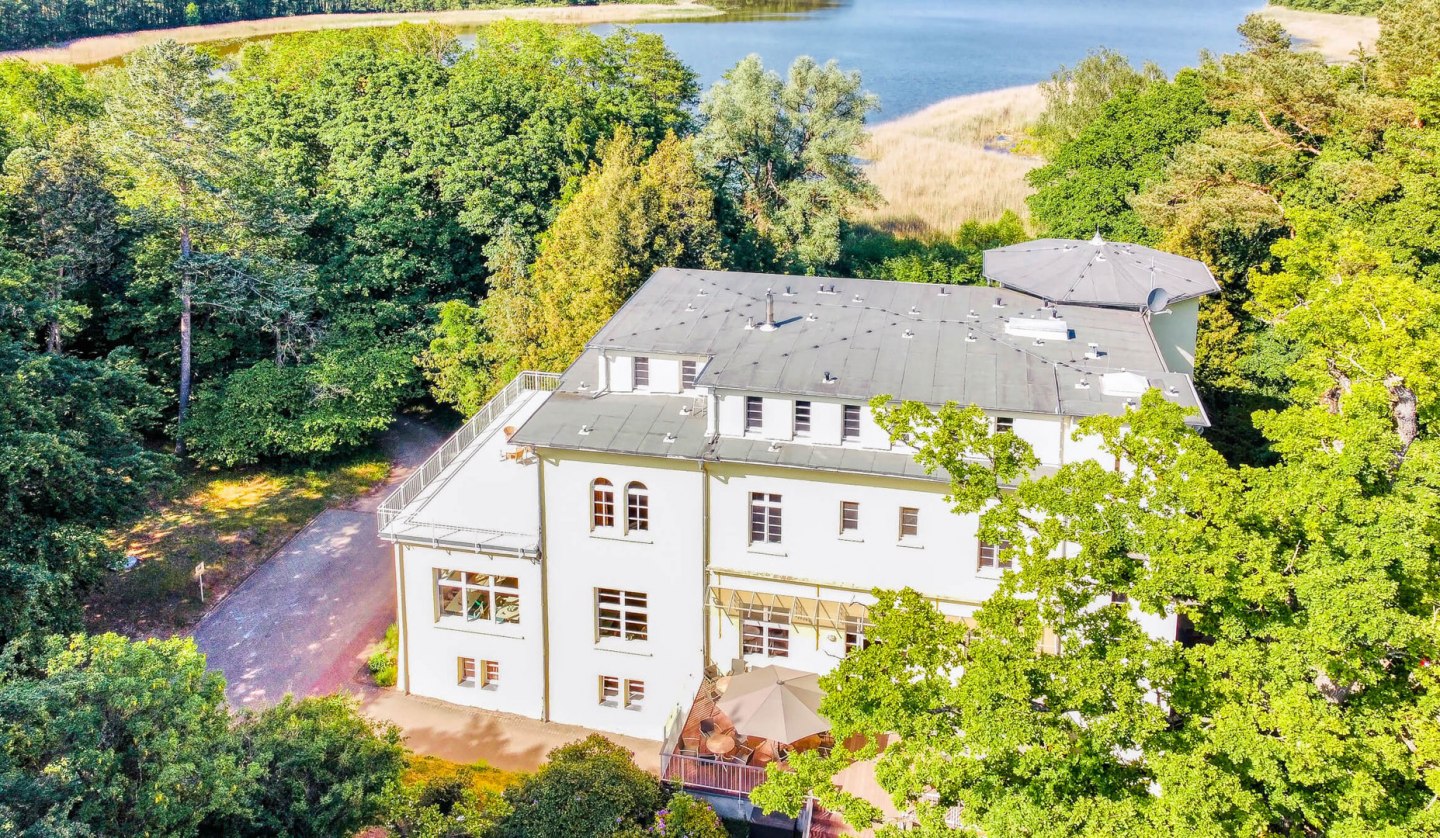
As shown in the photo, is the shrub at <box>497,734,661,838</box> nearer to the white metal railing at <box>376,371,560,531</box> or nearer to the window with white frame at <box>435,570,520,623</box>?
the window with white frame at <box>435,570,520,623</box>

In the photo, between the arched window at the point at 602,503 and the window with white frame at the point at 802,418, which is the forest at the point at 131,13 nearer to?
the arched window at the point at 602,503

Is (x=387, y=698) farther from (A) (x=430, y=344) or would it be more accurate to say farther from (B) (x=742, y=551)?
(A) (x=430, y=344)

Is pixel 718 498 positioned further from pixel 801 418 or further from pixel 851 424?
pixel 851 424

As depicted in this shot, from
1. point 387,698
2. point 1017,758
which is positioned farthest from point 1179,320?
point 387,698

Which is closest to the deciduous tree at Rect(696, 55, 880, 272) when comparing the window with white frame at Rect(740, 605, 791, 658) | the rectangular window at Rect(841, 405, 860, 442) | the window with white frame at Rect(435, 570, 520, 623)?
the window with white frame at Rect(435, 570, 520, 623)

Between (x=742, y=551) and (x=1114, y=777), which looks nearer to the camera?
(x=1114, y=777)

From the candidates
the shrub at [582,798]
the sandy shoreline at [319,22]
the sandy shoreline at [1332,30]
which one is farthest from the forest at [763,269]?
the sandy shoreline at [1332,30]
